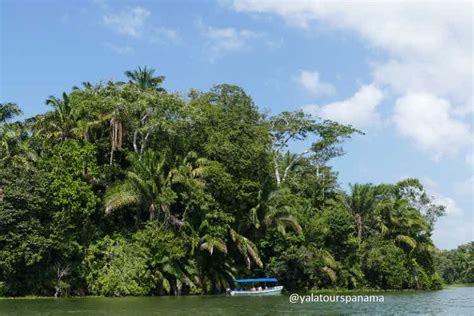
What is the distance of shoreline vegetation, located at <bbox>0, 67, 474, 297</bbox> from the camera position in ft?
111

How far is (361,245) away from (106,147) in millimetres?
23151

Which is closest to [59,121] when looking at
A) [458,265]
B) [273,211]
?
[273,211]

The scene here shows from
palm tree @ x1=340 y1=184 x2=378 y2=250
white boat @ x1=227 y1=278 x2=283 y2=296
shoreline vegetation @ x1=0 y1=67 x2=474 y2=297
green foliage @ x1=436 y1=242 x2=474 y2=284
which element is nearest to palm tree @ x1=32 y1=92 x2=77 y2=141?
shoreline vegetation @ x1=0 y1=67 x2=474 y2=297

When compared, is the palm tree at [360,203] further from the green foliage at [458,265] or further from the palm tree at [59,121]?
the green foliage at [458,265]

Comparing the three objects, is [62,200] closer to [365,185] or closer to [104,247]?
[104,247]

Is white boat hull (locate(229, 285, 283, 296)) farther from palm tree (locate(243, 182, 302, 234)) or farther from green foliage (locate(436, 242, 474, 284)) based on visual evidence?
green foliage (locate(436, 242, 474, 284))

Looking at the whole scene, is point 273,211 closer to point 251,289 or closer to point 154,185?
point 251,289

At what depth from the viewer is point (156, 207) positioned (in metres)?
36.2

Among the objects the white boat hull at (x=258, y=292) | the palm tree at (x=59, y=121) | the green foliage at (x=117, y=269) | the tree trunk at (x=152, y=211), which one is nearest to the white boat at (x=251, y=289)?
the white boat hull at (x=258, y=292)

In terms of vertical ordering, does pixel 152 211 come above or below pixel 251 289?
above

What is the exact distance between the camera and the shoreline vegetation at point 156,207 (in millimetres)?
33688

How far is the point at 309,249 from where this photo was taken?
1683 inches

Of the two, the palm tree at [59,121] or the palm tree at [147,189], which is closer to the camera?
the palm tree at [147,189]

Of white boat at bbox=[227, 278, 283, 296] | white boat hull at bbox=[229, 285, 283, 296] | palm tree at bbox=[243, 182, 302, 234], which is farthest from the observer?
palm tree at bbox=[243, 182, 302, 234]
